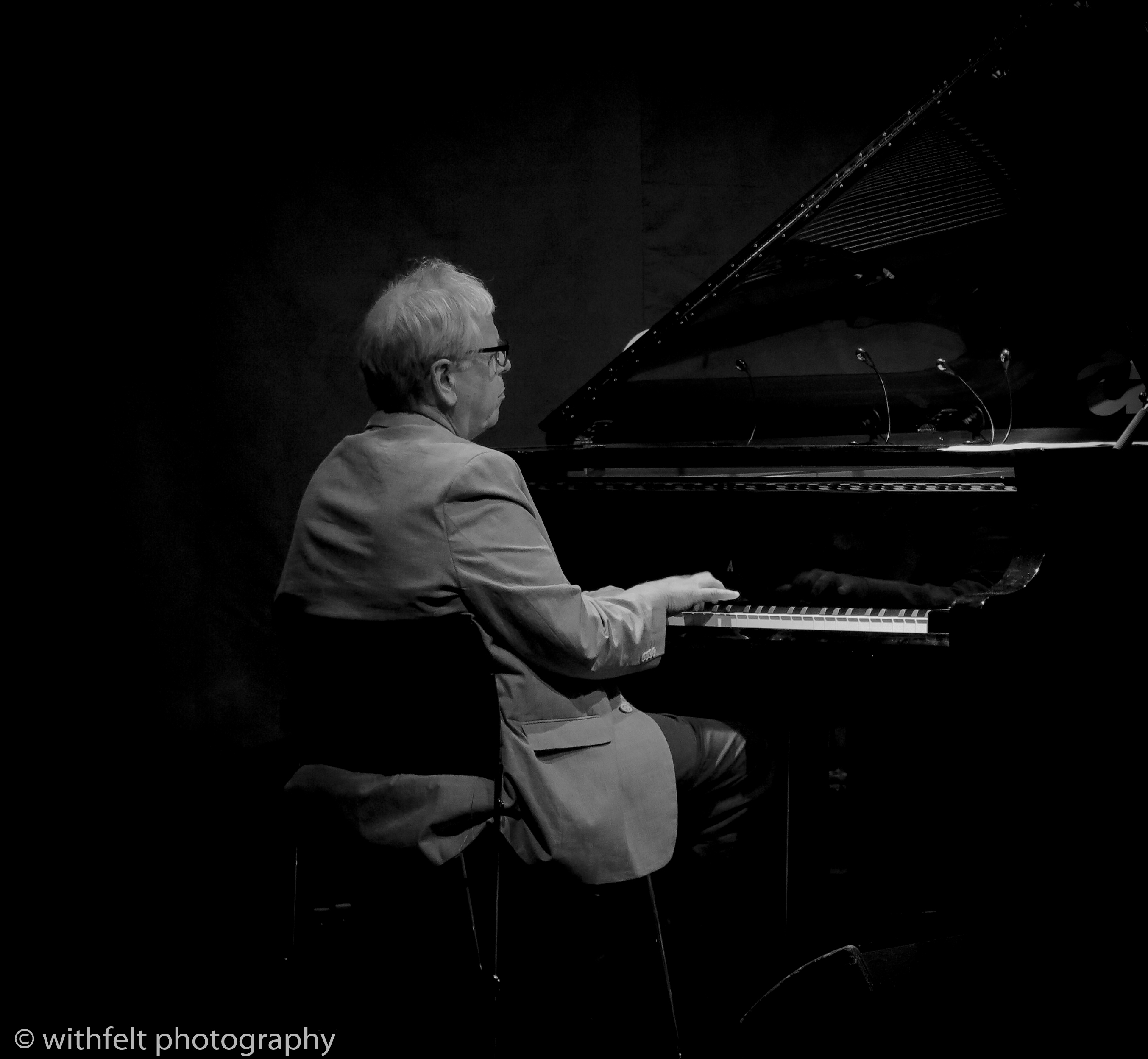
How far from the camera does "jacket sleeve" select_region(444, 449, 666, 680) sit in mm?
1769

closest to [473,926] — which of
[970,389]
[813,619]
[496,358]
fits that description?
[813,619]

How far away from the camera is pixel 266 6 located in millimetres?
3912

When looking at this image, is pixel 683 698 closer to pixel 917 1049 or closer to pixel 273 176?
pixel 917 1049

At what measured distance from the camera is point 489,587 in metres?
1.77

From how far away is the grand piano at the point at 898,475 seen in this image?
6.73 ft

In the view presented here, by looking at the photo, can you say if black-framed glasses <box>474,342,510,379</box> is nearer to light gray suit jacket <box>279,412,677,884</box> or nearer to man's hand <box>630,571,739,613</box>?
light gray suit jacket <box>279,412,677,884</box>

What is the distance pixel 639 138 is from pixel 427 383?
2425 millimetres

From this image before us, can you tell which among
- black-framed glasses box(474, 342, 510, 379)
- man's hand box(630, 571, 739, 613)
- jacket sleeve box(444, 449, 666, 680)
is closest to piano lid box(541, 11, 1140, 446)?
black-framed glasses box(474, 342, 510, 379)

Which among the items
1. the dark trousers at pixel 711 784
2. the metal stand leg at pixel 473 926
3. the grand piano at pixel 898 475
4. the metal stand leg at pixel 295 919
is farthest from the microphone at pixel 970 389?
the metal stand leg at pixel 295 919

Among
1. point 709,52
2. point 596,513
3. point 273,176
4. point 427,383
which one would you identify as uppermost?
point 709,52

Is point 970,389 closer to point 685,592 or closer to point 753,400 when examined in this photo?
point 753,400

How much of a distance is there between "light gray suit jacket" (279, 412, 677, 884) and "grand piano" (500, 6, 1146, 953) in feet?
1.39

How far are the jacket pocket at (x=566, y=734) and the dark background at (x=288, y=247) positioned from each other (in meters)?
2.27

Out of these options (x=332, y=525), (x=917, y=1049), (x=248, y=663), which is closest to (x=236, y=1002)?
(x=332, y=525)
